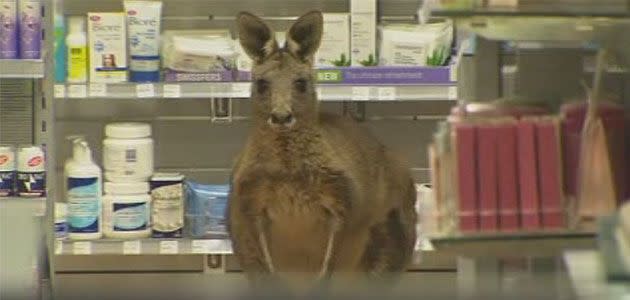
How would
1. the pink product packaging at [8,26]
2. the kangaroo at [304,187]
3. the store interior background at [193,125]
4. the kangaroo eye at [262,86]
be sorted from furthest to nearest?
the store interior background at [193,125] → the pink product packaging at [8,26] → the kangaroo eye at [262,86] → the kangaroo at [304,187]

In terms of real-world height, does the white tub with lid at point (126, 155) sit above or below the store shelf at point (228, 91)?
below

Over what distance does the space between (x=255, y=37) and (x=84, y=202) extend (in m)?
1.68

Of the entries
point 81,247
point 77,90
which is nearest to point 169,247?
point 81,247

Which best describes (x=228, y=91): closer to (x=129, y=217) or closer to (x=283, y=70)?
(x=129, y=217)

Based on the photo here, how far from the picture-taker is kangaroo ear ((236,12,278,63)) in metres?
2.23

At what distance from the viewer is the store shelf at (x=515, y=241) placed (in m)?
1.40

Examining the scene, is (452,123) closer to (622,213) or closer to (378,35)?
(622,213)

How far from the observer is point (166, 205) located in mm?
3809

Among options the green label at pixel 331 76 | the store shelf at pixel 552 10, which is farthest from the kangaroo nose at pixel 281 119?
the green label at pixel 331 76

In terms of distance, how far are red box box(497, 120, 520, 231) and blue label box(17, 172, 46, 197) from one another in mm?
2462

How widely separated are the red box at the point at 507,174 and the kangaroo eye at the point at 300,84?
91cm

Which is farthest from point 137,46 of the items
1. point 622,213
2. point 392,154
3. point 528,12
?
point 622,213

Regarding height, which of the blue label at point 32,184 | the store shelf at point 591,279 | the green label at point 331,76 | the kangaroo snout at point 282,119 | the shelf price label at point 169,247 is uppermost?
the green label at point 331,76

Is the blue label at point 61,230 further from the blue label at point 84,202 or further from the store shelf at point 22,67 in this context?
the store shelf at point 22,67
